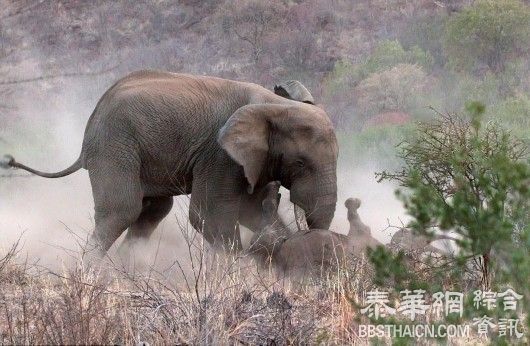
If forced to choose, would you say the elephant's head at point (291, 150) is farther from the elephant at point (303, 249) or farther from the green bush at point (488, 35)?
the green bush at point (488, 35)

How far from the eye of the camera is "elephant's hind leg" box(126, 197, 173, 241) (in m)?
11.0

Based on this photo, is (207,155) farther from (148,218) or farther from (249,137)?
(148,218)

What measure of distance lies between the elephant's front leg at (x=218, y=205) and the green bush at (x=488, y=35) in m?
23.7

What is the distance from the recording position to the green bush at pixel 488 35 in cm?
3316

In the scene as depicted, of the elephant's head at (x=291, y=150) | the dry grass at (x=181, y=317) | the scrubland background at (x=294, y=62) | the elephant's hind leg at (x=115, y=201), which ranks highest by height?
the scrubland background at (x=294, y=62)

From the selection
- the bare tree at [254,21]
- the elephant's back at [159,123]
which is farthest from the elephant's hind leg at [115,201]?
the bare tree at [254,21]

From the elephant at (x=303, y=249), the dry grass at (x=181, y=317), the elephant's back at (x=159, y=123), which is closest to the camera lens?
the dry grass at (x=181, y=317)

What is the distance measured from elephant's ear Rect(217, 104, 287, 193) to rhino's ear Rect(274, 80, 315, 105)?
90 cm

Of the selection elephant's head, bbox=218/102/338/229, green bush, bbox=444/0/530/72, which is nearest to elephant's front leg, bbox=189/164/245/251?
elephant's head, bbox=218/102/338/229

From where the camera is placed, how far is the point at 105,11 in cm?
4284

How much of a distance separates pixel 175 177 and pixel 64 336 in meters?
4.89

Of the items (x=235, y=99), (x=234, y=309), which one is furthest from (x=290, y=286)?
(x=235, y=99)

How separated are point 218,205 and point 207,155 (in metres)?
0.46

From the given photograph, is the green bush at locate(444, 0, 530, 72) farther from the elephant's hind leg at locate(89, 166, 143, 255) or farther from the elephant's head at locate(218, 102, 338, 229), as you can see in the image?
the elephant's hind leg at locate(89, 166, 143, 255)
